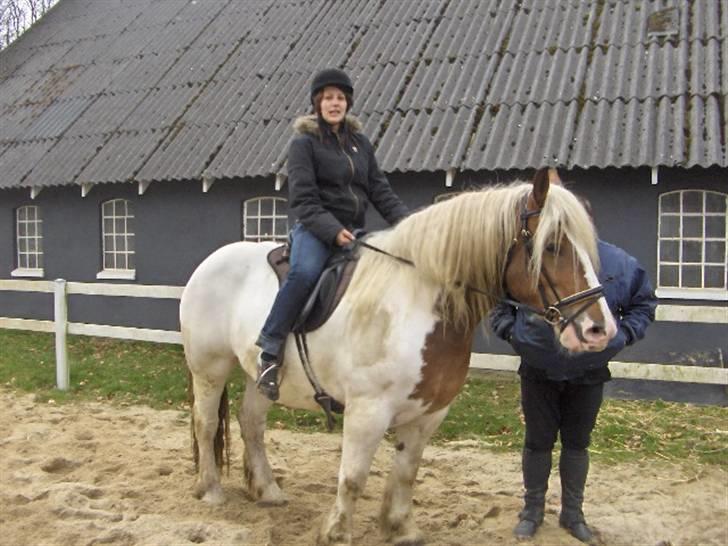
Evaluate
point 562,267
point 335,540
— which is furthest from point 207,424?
point 562,267

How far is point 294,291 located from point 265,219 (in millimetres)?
8167

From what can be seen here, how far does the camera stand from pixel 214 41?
14.5 m

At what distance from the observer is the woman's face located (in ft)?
13.0

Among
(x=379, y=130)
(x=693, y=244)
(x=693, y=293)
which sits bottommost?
(x=693, y=293)

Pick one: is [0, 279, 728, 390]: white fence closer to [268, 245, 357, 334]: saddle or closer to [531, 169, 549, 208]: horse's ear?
[268, 245, 357, 334]: saddle

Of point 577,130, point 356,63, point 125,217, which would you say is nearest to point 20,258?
point 125,217

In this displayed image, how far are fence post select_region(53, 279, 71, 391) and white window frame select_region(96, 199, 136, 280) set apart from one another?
4.68m

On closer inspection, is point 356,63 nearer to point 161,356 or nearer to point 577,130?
point 577,130

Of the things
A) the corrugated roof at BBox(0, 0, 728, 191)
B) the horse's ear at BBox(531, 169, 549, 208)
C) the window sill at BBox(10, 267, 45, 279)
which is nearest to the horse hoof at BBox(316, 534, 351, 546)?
the horse's ear at BBox(531, 169, 549, 208)

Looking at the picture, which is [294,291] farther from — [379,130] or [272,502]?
[379,130]

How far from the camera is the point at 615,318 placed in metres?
3.79

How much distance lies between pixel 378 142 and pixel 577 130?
2844mm

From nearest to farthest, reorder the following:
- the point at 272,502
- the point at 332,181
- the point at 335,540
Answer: the point at 335,540 < the point at 332,181 < the point at 272,502

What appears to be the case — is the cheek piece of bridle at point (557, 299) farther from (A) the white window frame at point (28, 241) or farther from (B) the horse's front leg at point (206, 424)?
(A) the white window frame at point (28, 241)
